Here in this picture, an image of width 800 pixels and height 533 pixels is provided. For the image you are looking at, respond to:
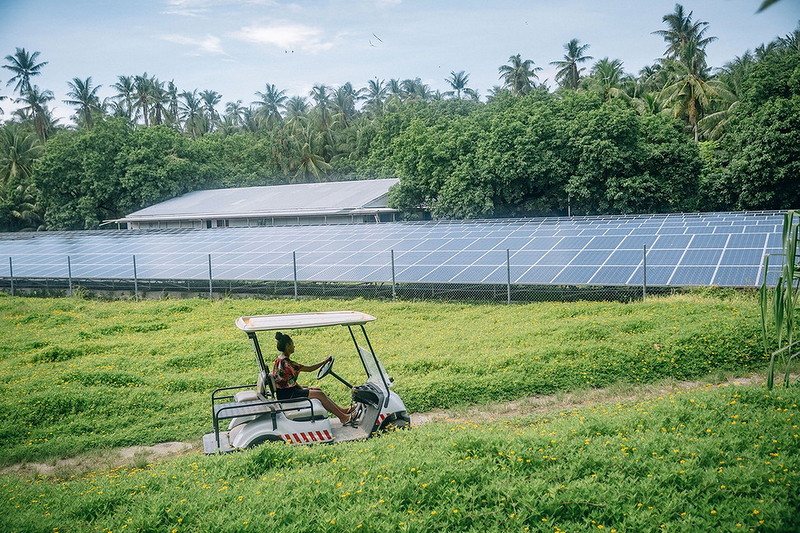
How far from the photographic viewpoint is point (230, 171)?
52.0 meters

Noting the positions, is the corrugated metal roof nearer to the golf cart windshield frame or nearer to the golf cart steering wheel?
the golf cart windshield frame

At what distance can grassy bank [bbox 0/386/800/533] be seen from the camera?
4949 mm

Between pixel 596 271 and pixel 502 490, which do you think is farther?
pixel 596 271

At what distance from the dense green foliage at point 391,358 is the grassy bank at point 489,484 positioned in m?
2.76

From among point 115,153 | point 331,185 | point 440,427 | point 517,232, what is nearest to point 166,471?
point 440,427

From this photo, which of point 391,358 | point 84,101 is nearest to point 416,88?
point 84,101

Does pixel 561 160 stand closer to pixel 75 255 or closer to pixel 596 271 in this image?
pixel 596 271

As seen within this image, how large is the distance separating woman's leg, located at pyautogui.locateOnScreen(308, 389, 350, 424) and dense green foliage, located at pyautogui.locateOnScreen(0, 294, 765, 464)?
180 cm

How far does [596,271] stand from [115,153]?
129 feet

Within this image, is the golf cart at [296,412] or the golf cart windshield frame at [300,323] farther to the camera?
the golf cart windshield frame at [300,323]

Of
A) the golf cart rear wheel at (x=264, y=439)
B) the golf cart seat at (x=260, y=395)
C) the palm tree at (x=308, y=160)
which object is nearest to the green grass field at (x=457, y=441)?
the golf cart rear wheel at (x=264, y=439)

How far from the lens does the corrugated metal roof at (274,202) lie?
120 feet

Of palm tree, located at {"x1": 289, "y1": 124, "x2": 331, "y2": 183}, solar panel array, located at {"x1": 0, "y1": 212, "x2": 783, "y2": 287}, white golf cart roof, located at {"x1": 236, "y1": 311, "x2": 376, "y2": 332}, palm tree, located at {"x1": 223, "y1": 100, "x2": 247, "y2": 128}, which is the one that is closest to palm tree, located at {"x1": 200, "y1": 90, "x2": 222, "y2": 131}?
palm tree, located at {"x1": 223, "y1": 100, "x2": 247, "y2": 128}

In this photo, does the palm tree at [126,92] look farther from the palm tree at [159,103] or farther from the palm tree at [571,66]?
the palm tree at [571,66]
